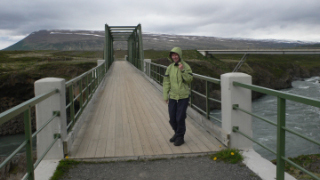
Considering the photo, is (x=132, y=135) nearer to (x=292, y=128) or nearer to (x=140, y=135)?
(x=140, y=135)

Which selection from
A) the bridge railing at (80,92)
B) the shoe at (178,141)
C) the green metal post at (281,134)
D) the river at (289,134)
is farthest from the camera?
the river at (289,134)

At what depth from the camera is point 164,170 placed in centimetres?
389

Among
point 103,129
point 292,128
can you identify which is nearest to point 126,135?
point 103,129

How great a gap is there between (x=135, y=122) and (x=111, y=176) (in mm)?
2963

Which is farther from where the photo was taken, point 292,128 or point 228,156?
point 292,128

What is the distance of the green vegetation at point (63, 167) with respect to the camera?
12.1 feet

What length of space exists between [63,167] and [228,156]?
225 centimetres

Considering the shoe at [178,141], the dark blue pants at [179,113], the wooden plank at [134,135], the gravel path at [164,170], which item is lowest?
the gravel path at [164,170]

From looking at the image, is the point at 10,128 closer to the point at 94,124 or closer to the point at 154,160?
the point at 94,124

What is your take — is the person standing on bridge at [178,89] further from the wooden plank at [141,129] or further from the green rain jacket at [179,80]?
the wooden plank at [141,129]

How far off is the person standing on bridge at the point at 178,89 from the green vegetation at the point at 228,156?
774 mm

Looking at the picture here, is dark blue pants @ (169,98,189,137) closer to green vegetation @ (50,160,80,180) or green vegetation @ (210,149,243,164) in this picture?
green vegetation @ (210,149,243,164)

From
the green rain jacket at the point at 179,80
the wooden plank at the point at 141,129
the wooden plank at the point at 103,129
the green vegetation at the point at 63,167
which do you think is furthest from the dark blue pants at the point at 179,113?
the green vegetation at the point at 63,167

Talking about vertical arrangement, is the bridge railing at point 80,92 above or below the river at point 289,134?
above
